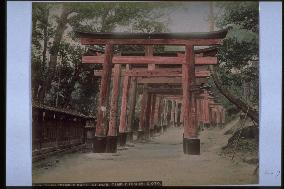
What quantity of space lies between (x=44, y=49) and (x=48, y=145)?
0.70m

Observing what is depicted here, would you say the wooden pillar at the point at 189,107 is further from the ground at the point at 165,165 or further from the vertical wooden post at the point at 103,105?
the vertical wooden post at the point at 103,105

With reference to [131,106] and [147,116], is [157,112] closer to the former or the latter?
[147,116]

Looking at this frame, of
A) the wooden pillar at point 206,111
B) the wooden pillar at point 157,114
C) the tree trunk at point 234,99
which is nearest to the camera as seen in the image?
the wooden pillar at point 206,111

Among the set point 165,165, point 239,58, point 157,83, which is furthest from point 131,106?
point 239,58

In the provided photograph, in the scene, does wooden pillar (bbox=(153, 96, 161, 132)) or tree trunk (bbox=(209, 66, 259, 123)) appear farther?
wooden pillar (bbox=(153, 96, 161, 132))

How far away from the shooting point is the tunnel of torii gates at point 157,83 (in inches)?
131

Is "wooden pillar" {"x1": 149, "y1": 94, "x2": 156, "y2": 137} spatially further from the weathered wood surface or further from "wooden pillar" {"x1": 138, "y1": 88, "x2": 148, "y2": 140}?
the weathered wood surface

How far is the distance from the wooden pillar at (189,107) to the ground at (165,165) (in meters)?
0.04

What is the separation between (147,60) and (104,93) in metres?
0.41

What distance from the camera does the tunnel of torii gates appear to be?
10.9ft

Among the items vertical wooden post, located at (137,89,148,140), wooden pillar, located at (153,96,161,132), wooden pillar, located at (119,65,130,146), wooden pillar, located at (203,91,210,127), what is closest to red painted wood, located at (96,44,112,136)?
wooden pillar, located at (119,65,130,146)

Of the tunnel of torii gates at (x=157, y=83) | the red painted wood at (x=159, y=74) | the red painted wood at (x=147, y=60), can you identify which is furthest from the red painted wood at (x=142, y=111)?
the red painted wood at (x=147, y=60)

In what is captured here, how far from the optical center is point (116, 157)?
11.0 feet

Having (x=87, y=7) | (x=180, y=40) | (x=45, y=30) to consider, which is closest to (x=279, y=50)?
(x=180, y=40)
